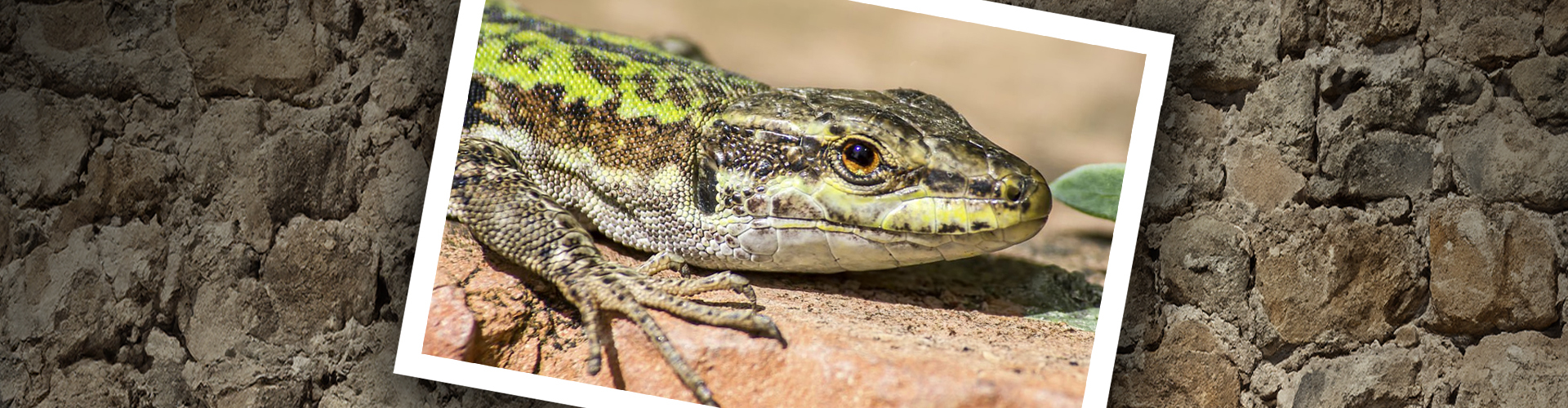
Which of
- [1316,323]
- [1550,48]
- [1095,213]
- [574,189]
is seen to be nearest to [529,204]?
Result: [574,189]

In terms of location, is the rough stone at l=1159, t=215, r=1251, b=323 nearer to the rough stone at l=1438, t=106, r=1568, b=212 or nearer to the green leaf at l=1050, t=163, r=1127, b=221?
the green leaf at l=1050, t=163, r=1127, b=221

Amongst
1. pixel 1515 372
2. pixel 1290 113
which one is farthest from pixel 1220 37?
pixel 1515 372

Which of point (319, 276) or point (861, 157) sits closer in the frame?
point (861, 157)

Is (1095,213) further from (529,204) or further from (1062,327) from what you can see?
(529,204)

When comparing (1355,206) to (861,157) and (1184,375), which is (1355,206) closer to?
(1184,375)

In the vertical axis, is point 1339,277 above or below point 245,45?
below

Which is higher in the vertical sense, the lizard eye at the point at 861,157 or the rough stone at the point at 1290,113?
the rough stone at the point at 1290,113

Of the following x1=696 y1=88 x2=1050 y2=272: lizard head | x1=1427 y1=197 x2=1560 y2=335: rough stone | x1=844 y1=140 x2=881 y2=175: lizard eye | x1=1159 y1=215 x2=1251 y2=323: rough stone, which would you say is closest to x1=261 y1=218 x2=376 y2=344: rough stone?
x1=696 y1=88 x2=1050 y2=272: lizard head

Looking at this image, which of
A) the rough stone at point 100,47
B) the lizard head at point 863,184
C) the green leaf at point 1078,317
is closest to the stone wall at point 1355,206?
the green leaf at point 1078,317

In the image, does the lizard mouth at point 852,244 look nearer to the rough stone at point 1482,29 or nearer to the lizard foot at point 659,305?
the lizard foot at point 659,305
